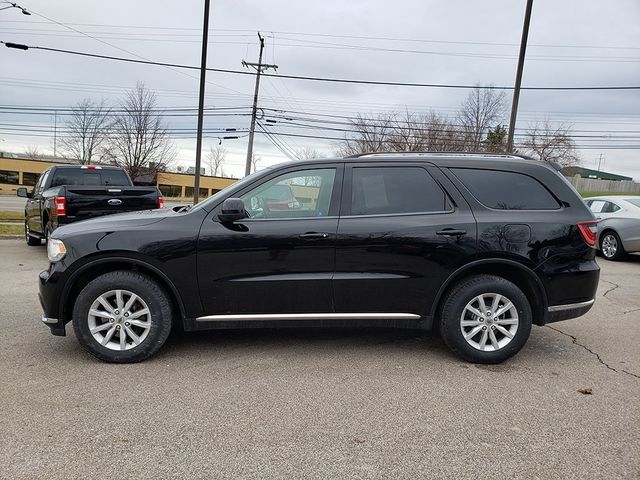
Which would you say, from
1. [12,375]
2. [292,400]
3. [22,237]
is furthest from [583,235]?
[22,237]

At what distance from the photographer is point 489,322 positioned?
165 inches

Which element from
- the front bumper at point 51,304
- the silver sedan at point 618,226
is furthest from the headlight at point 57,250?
the silver sedan at point 618,226

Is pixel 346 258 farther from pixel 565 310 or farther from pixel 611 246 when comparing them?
pixel 611 246

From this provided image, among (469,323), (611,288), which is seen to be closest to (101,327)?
(469,323)

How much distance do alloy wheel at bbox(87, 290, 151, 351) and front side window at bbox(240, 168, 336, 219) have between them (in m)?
1.23

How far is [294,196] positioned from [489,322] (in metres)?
2.02

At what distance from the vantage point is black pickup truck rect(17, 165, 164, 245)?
8398 millimetres

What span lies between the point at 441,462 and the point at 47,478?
2.07 meters

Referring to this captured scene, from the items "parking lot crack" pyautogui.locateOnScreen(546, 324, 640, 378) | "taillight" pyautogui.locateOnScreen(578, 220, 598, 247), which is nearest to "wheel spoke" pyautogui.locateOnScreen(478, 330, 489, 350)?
"parking lot crack" pyautogui.locateOnScreen(546, 324, 640, 378)

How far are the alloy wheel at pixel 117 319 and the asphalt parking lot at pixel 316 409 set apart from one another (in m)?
0.22

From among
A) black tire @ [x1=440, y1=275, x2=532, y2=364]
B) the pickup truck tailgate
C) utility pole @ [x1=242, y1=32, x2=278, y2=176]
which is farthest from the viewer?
utility pole @ [x1=242, y1=32, x2=278, y2=176]

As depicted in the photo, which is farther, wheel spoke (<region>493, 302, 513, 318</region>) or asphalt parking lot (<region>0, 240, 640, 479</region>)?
wheel spoke (<region>493, 302, 513, 318</region>)

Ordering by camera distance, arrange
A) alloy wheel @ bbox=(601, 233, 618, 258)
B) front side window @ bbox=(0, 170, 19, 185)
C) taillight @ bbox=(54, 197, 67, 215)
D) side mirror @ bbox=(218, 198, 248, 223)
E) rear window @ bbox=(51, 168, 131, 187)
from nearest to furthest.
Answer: side mirror @ bbox=(218, 198, 248, 223), taillight @ bbox=(54, 197, 67, 215), rear window @ bbox=(51, 168, 131, 187), alloy wheel @ bbox=(601, 233, 618, 258), front side window @ bbox=(0, 170, 19, 185)

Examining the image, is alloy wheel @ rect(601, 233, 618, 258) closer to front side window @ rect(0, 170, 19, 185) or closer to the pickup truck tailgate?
the pickup truck tailgate
